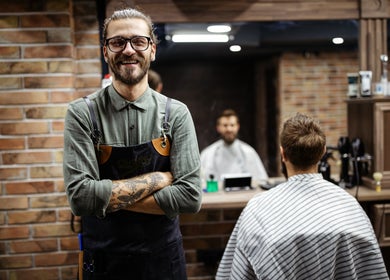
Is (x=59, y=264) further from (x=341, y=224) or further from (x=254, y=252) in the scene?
(x=341, y=224)

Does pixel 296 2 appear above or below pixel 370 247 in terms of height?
above

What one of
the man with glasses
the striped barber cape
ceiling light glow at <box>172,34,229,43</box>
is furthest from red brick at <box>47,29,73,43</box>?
ceiling light glow at <box>172,34,229,43</box>

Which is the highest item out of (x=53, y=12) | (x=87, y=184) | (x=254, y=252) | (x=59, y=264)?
(x=53, y=12)

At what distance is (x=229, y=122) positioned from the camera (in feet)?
13.9

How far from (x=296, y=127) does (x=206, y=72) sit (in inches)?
169

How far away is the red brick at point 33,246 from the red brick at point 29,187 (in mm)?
310

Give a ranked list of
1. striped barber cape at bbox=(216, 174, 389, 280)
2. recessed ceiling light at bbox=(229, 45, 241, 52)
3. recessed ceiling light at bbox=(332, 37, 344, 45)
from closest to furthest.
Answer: striped barber cape at bbox=(216, 174, 389, 280) → recessed ceiling light at bbox=(332, 37, 344, 45) → recessed ceiling light at bbox=(229, 45, 241, 52)

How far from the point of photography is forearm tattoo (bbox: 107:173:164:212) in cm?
162

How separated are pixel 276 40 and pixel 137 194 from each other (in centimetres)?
368

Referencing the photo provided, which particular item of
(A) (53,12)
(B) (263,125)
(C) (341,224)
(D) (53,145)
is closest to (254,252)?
(C) (341,224)

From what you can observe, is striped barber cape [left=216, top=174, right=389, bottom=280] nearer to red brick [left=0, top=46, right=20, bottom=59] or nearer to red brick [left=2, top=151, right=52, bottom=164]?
red brick [left=2, top=151, right=52, bottom=164]

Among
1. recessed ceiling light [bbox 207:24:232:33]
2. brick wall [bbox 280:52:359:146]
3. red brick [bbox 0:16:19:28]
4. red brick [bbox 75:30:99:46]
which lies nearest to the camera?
red brick [bbox 0:16:19:28]

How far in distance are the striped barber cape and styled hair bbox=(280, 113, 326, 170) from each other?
2.9 inches

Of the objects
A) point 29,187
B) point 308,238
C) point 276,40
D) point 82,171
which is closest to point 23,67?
point 29,187
